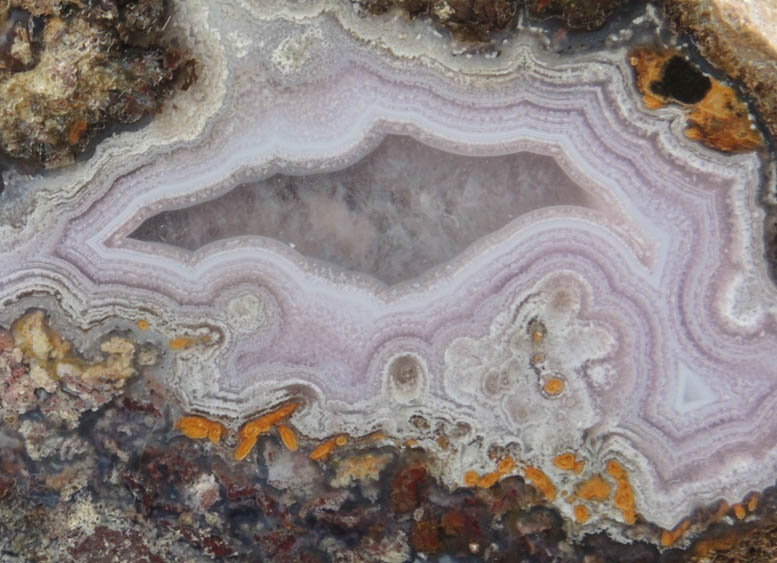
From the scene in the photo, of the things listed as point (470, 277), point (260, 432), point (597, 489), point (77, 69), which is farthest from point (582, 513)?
point (77, 69)

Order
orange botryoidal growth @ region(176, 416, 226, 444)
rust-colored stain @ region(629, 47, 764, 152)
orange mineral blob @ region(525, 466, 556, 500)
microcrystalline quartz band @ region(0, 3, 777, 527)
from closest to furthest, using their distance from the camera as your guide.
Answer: rust-colored stain @ region(629, 47, 764, 152) < microcrystalline quartz band @ region(0, 3, 777, 527) < orange mineral blob @ region(525, 466, 556, 500) < orange botryoidal growth @ region(176, 416, 226, 444)

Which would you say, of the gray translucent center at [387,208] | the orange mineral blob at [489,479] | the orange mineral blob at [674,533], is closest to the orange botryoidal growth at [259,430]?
the gray translucent center at [387,208]

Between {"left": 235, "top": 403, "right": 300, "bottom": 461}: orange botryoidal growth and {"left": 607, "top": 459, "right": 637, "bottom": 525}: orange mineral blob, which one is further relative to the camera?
{"left": 235, "top": 403, "right": 300, "bottom": 461}: orange botryoidal growth

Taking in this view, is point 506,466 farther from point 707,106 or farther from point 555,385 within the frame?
point 707,106

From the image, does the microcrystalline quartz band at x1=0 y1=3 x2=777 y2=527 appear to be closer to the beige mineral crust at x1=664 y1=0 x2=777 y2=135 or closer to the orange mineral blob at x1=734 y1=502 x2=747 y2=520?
the orange mineral blob at x1=734 y1=502 x2=747 y2=520

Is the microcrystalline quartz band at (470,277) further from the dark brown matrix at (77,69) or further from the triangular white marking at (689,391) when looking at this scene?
the dark brown matrix at (77,69)

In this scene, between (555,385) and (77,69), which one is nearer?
(77,69)

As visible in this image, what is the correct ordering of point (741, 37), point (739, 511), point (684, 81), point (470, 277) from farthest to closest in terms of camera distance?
1. point (470, 277)
2. point (739, 511)
3. point (684, 81)
4. point (741, 37)

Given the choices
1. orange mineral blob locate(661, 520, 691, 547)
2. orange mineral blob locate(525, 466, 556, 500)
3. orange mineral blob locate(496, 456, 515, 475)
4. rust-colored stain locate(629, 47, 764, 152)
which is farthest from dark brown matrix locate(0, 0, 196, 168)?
orange mineral blob locate(661, 520, 691, 547)
